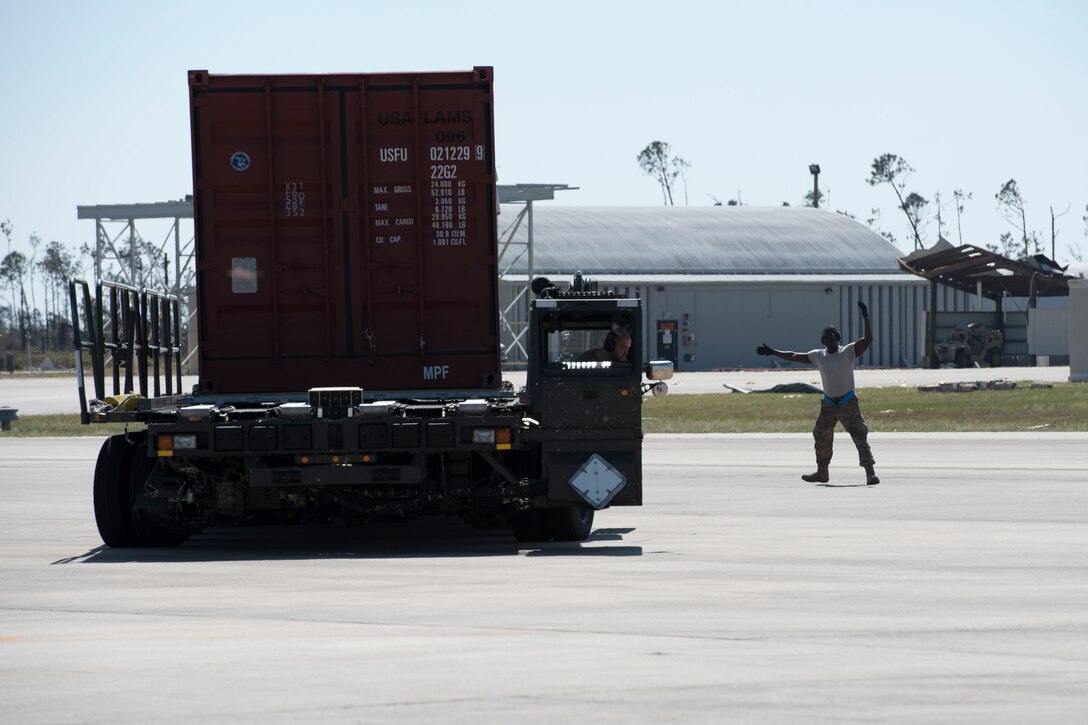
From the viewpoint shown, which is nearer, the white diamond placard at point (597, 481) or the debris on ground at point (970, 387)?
the white diamond placard at point (597, 481)

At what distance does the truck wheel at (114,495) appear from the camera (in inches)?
476

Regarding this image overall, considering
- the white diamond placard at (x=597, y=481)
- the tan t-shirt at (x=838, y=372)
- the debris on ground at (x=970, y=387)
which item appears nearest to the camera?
the white diamond placard at (x=597, y=481)

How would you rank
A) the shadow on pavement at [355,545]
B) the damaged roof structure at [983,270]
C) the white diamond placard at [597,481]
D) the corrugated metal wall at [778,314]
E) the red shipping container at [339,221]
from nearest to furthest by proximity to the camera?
the white diamond placard at [597,481]
the shadow on pavement at [355,545]
the red shipping container at [339,221]
the damaged roof structure at [983,270]
the corrugated metal wall at [778,314]

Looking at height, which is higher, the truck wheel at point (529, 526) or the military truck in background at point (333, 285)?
the military truck in background at point (333, 285)

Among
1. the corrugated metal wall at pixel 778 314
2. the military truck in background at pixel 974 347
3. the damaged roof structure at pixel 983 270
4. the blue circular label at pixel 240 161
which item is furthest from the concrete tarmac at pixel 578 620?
the corrugated metal wall at pixel 778 314

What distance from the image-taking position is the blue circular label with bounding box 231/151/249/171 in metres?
12.6

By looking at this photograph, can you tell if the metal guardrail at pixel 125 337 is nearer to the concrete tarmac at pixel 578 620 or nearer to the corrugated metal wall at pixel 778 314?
the concrete tarmac at pixel 578 620

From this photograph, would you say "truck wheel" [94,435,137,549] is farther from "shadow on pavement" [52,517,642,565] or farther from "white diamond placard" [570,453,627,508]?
"white diamond placard" [570,453,627,508]

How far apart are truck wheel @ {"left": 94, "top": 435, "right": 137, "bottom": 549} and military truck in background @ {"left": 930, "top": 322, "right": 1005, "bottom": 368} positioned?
167ft

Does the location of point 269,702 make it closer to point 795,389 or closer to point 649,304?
point 795,389

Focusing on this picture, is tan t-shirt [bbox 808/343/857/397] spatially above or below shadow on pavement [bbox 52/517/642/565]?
above

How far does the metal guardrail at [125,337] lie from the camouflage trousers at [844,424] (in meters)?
7.11

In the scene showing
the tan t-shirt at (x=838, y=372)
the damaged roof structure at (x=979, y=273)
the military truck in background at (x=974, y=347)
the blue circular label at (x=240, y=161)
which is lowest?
the military truck in background at (x=974, y=347)

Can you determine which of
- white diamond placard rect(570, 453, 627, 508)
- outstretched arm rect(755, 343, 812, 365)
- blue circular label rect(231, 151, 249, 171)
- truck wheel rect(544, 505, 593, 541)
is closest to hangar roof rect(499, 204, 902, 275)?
outstretched arm rect(755, 343, 812, 365)
